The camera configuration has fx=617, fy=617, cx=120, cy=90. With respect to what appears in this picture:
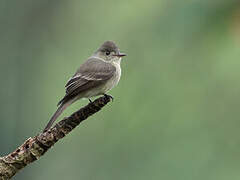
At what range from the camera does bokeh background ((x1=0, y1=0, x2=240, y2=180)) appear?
29.0 ft

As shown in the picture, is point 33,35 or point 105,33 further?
point 33,35

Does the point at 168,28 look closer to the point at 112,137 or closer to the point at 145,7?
the point at 145,7

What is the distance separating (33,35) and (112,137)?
340cm

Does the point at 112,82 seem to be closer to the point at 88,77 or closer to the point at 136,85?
the point at 88,77

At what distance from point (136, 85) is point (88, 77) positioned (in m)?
6.12

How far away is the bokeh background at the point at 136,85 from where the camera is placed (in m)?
8.83

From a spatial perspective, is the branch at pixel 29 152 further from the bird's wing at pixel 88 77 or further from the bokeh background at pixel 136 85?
the bokeh background at pixel 136 85

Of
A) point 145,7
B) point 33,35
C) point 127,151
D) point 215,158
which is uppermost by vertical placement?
point 33,35

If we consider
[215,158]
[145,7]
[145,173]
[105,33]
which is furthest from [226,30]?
[105,33]

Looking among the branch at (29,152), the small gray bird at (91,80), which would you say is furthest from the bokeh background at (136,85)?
the branch at (29,152)

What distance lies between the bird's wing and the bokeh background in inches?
160

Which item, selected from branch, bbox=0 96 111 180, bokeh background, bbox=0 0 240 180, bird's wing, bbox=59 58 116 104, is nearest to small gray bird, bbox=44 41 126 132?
bird's wing, bbox=59 58 116 104

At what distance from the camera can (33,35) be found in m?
13.1

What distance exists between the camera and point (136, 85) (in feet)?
33.8
